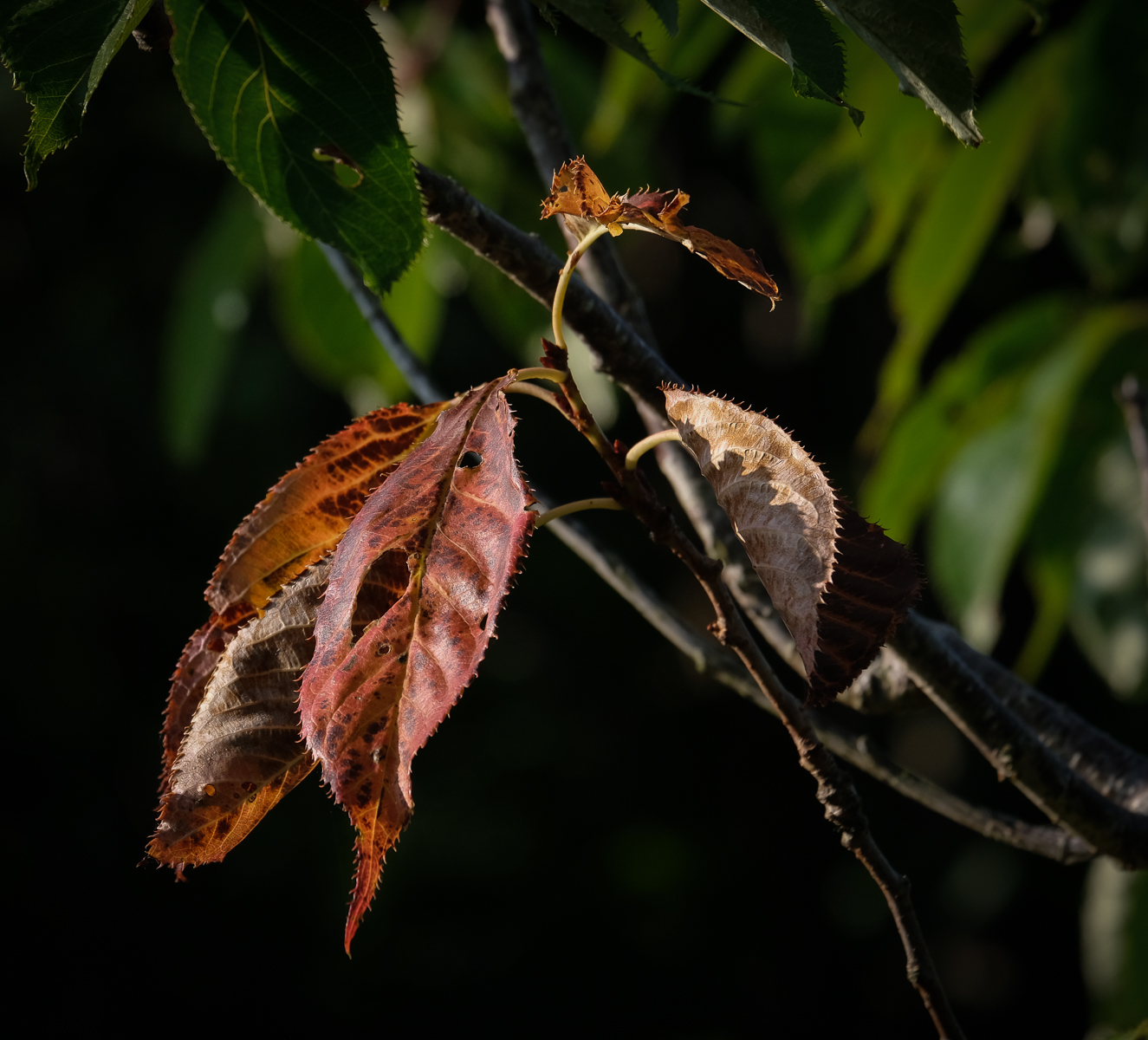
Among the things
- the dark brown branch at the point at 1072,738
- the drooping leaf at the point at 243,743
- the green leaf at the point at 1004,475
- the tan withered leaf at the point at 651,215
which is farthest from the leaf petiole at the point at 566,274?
the green leaf at the point at 1004,475

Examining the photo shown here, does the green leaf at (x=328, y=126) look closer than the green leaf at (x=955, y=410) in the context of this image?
Yes

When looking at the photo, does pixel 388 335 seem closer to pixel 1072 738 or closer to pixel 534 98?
pixel 534 98

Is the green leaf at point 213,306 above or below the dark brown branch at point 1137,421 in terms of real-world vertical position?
above

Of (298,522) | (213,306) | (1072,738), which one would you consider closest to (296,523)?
(298,522)

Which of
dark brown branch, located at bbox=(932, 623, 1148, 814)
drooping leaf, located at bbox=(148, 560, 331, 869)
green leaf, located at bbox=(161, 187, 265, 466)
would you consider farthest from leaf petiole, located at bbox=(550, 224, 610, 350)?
green leaf, located at bbox=(161, 187, 265, 466)

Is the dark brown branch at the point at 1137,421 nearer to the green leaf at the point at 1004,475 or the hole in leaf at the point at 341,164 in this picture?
the green leaf at the point at 1004,475

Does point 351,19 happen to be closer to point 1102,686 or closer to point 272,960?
point 1102,686

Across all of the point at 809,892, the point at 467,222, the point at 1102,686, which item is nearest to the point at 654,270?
the point at 1102,686
